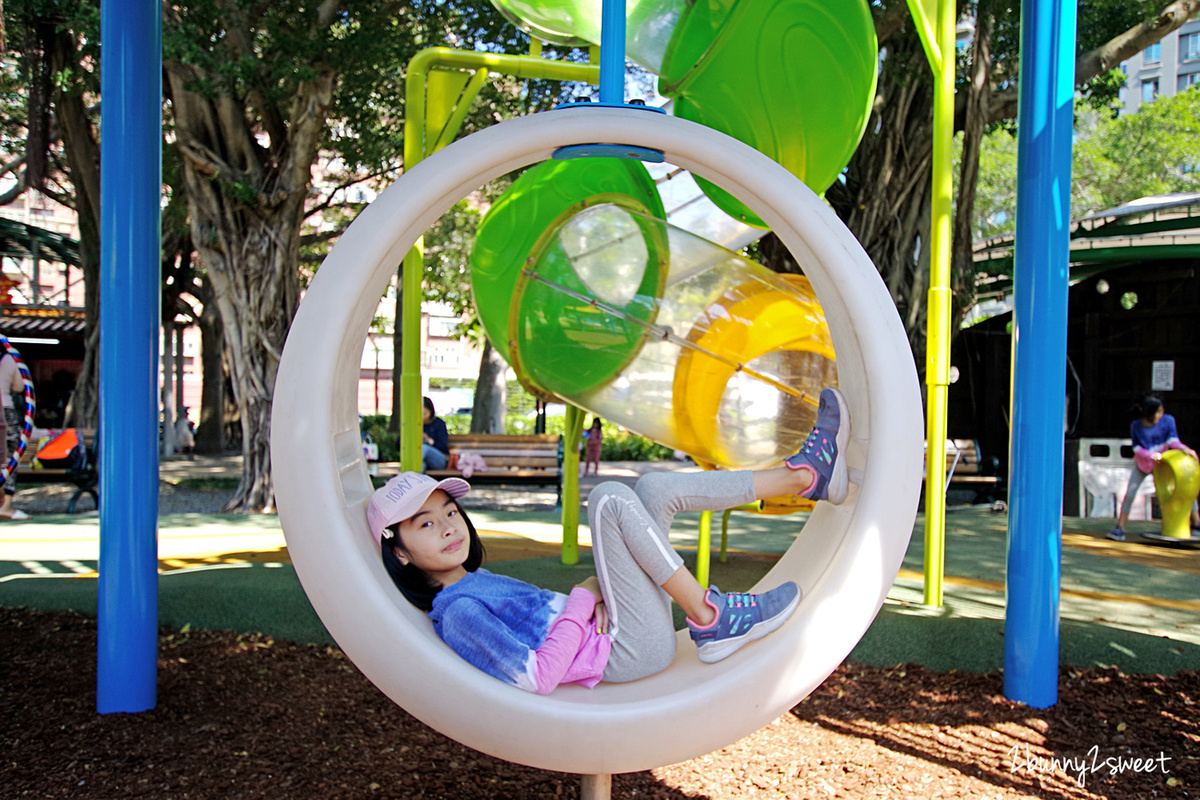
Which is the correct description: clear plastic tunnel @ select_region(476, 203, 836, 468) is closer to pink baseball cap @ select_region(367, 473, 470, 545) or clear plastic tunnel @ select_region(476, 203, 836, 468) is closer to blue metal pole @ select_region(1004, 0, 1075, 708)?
blue metal pole @ select_region(1004, 0, 1075, 708)

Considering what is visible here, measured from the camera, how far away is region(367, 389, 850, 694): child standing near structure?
2189mm

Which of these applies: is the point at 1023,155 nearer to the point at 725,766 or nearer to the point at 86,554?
the point at 725,766

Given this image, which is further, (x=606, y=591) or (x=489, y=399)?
(x=489, y=399)

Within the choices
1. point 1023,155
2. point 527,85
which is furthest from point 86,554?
point 527,85

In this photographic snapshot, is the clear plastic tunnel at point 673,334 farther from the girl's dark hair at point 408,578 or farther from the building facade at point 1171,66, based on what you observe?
the building facade at point 1171,66

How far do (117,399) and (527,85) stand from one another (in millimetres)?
9366

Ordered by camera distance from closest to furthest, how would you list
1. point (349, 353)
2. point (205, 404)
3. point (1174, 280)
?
point (349, 353), point (1174, 280), point (205, 404)

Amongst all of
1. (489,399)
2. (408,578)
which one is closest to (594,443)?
(489,399)

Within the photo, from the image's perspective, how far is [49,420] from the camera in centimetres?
2328

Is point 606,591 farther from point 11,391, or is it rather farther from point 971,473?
point 971,473

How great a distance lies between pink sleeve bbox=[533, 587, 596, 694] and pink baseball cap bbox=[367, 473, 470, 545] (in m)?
0.48

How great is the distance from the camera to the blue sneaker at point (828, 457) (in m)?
2.52

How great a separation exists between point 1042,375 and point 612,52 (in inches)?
79.8

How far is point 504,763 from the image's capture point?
2.97 metres
